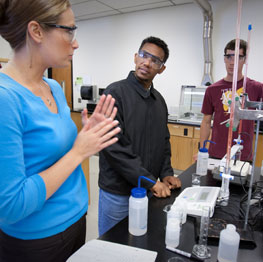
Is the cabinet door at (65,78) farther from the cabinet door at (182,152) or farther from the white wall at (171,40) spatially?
the cabinet door at (182,152)

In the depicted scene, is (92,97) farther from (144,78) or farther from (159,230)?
(159,230)

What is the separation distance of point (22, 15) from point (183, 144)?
3.12m

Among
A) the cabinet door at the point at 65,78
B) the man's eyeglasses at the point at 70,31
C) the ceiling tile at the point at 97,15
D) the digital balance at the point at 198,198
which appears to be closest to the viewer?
the man's eyeglasses at the point at 70,31

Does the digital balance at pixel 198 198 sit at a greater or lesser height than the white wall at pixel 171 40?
lesser

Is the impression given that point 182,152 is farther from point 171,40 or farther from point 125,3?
point 125,3

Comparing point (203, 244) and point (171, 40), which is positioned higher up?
point (171, 40)

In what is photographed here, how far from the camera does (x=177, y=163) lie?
11.9 feet

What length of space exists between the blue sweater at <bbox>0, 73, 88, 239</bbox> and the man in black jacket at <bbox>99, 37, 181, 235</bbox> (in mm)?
362

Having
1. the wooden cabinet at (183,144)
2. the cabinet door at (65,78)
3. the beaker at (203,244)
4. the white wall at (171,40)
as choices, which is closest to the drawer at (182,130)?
the wooden cabinet at (183,144)

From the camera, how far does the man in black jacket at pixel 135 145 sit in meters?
1.21

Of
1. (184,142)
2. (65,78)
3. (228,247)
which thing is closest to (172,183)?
(228,247)

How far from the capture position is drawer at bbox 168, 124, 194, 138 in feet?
11.3

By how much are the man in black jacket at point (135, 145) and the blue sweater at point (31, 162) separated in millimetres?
362

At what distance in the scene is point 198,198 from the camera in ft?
3.47
